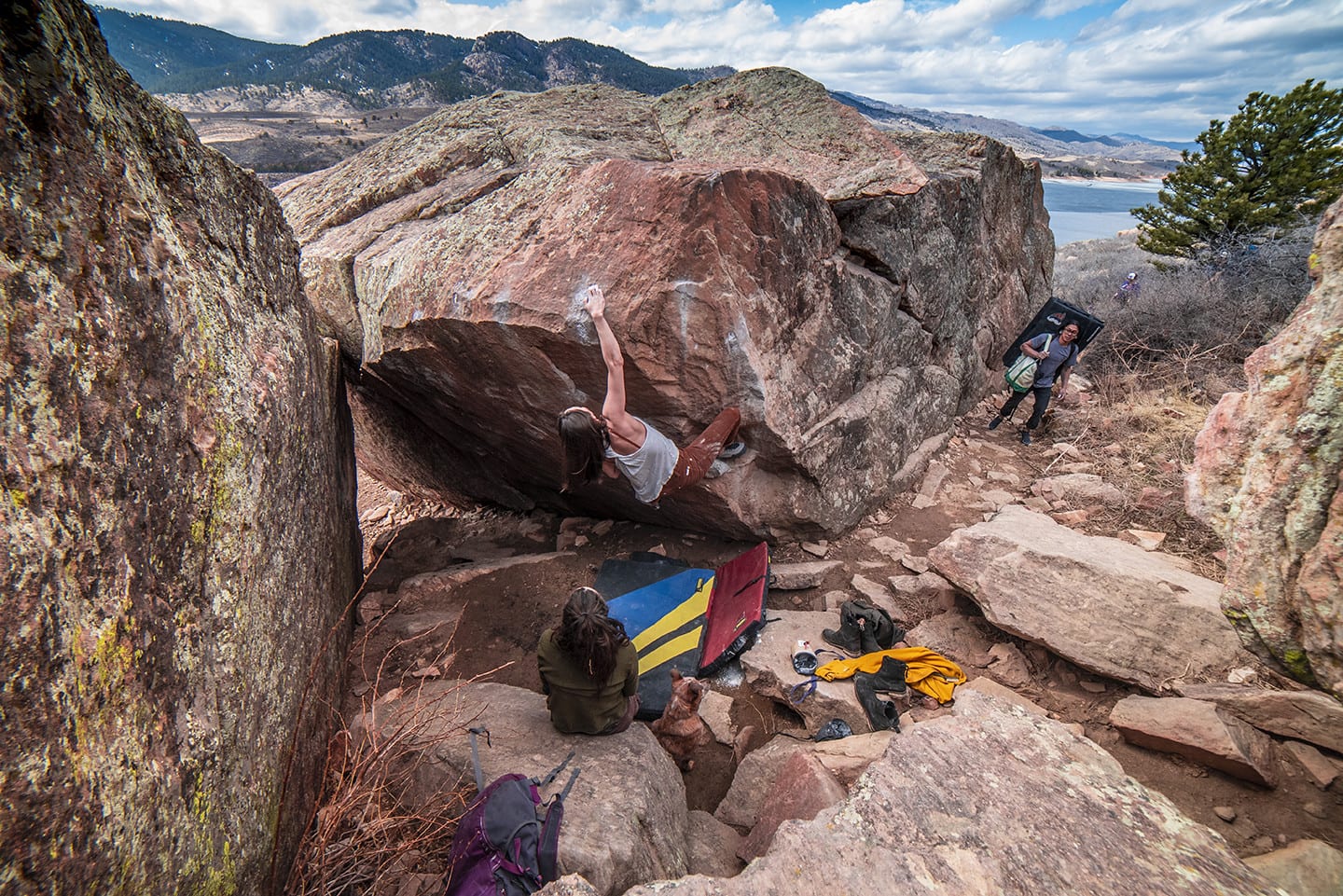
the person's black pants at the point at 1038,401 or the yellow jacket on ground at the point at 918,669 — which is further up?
the person's black pants at the point at 1038,401

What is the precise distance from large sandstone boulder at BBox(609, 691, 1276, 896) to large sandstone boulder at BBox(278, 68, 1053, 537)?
2.31m

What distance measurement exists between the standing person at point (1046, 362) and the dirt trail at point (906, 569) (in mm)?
270

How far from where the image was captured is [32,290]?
1548 millimetres

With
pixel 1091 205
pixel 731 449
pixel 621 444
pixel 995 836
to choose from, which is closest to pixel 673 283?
pixel 621 444

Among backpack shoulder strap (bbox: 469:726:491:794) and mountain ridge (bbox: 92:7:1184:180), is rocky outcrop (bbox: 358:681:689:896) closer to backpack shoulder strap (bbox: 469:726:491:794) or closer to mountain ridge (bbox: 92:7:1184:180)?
backpack shoulder strap (bbox: 469:726:491:794)

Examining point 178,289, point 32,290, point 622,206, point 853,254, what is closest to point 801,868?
point 32,290

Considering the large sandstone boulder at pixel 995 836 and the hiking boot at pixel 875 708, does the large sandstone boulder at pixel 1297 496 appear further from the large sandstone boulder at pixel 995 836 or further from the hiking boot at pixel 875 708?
the hiking boot at pixel 875 708

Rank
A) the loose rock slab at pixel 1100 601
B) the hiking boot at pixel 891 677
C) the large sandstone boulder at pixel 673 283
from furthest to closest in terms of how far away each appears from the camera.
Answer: the large sandstone boulder at pixel 673 283 < the hiking boot at pixel 891 677 < the loose rock slab at pixel 1100 601

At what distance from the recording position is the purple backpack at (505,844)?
1947mm

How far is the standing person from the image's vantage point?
6016 millimetres

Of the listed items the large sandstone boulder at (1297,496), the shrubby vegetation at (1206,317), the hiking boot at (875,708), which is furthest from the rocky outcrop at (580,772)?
the shrubby vegetation at (1206,317)

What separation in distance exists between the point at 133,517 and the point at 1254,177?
15261mm

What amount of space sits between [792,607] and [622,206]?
2.95 metres

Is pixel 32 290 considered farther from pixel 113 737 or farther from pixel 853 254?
pixel 853 254
